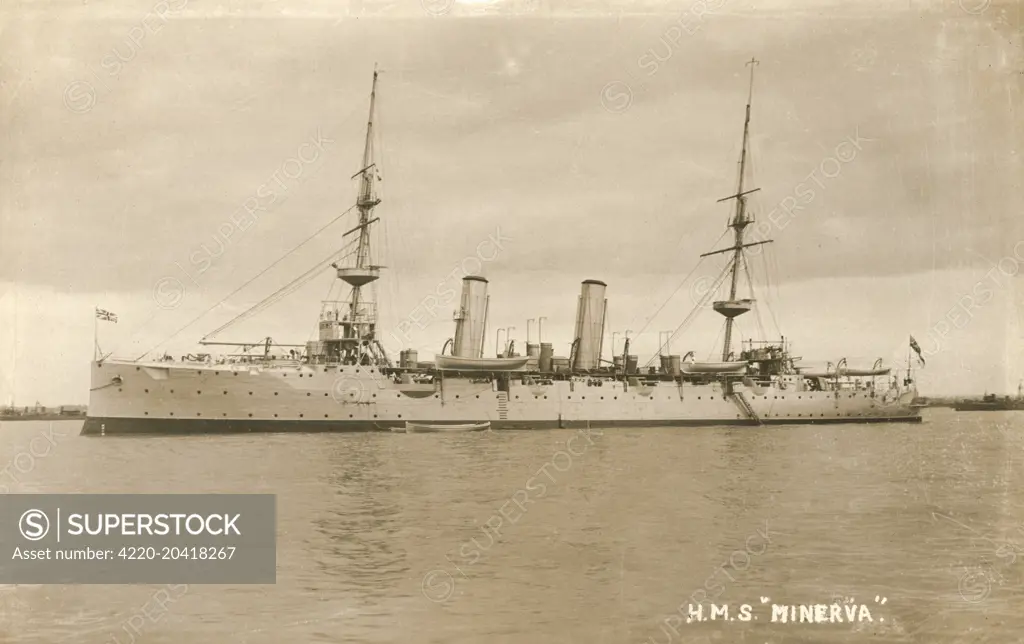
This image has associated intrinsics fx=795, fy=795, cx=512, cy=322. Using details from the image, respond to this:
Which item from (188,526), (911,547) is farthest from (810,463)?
(188,526)

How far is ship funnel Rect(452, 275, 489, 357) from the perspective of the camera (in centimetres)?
3469

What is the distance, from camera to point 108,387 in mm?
27422

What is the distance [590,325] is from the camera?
125 ft

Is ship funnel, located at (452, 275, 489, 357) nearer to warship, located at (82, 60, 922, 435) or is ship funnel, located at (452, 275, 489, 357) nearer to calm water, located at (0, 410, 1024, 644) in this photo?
warship, located at (82, 60, 922, 435)

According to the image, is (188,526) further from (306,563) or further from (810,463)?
(810,463)

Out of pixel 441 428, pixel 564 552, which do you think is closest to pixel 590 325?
pixel 441 428

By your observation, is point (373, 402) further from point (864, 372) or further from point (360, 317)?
point (864, 372)

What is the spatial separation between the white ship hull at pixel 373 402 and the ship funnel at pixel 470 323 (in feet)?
6.03

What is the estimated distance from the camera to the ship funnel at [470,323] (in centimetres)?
3469

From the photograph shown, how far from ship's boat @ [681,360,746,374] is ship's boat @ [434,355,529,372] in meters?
9.80

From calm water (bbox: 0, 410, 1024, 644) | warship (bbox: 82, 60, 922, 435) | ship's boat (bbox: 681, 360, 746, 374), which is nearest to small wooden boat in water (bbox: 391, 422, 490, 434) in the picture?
warship (bbox: 82, 60, 922, 435)

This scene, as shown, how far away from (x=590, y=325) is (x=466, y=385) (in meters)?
7.79

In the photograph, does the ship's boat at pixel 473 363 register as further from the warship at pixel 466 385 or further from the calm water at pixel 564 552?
the calm water at pixel 564 552

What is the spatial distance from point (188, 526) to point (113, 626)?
1.55m
